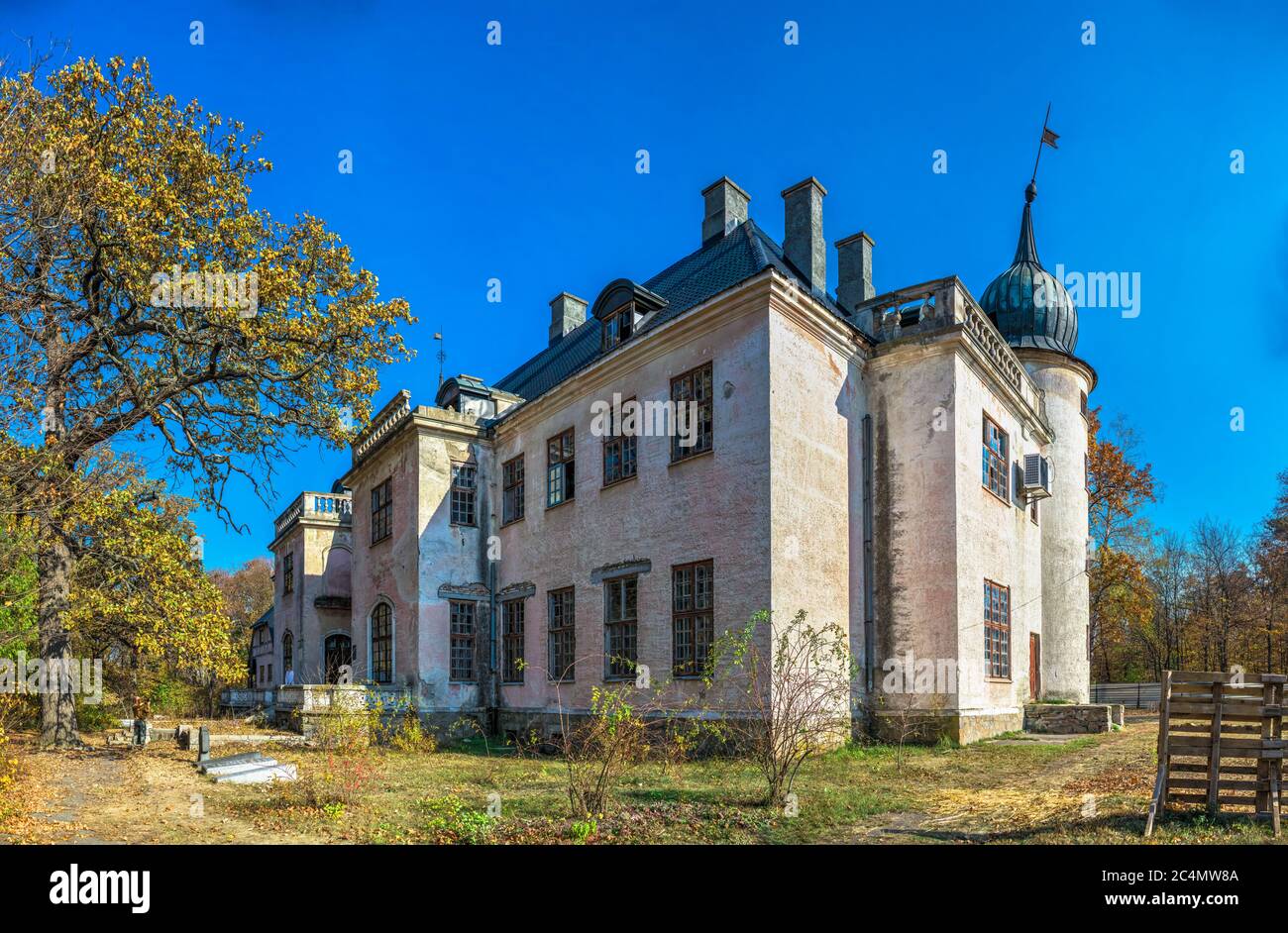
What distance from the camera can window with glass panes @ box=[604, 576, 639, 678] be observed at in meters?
17.0

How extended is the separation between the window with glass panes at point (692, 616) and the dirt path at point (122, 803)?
789 cm

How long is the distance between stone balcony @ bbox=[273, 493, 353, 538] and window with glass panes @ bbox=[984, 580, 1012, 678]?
75.9 feet

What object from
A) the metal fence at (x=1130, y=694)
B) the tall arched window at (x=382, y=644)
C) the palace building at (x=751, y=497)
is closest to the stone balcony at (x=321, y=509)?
the palace building at (x=751, y=497)

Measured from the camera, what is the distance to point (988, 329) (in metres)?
18.7

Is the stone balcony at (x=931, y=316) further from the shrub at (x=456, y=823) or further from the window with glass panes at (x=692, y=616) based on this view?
the shrub at (x=456, y=823)

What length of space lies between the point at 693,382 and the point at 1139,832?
10951 millimetres

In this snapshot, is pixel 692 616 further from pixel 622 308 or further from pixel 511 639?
pixel 622 308

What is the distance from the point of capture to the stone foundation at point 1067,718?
17938 millimetres

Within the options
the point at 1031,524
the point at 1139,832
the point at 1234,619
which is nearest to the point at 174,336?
the point at 1139,832

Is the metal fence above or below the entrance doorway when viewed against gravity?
below

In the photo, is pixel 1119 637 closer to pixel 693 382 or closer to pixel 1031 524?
pixel 1031 524

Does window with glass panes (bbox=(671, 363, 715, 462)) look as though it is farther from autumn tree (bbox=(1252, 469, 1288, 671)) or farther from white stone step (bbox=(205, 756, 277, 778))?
autumn tree (bbox=(1252, 469, 1288, 671))

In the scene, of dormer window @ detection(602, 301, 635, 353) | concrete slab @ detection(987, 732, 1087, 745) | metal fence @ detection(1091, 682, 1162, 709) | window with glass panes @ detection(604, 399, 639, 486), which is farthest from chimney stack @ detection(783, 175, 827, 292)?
metal fence @ detection(1091, 682, 1162, 709)
